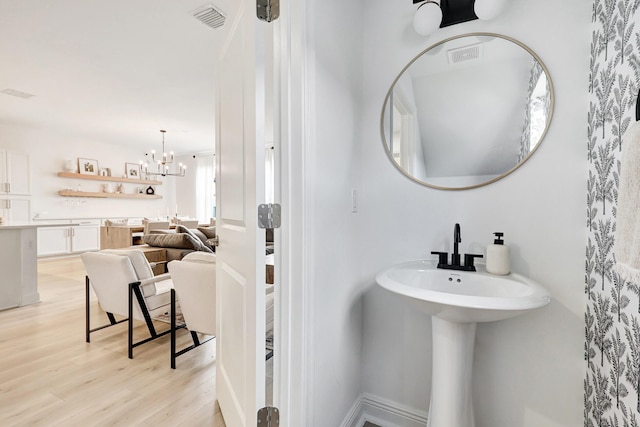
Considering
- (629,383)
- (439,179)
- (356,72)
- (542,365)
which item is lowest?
(542,365)

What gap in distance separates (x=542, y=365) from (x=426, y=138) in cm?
116

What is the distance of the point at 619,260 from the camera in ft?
2.12

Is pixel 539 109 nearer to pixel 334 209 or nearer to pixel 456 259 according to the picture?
pixel 456 259

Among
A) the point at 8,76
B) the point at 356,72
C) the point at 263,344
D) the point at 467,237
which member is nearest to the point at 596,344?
the point at 467,237

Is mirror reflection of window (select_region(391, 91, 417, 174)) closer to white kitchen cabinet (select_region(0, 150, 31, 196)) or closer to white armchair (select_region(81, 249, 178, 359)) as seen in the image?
white armchair (select_region(81, 249, 178, 359))

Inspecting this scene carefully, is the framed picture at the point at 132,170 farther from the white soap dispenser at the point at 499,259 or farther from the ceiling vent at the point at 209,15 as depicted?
the white soap dispenser at the point at 499,259

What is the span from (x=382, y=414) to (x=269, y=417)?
0.75 meters

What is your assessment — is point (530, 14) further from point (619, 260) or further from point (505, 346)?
point (505, 346)

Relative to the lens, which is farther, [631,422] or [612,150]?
[612,150]

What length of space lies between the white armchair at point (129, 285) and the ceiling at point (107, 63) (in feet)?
6.46

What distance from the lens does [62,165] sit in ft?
22.0

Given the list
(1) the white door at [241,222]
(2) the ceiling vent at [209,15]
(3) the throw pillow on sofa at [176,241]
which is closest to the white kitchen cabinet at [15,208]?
(3) the throw pillow on sofa at [176,241]

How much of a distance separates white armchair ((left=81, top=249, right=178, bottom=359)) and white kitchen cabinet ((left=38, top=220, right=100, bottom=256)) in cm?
447

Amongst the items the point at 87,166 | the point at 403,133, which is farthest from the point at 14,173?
the point at 403,133
